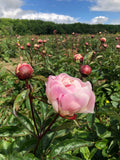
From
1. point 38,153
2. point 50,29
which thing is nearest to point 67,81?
point 38,153

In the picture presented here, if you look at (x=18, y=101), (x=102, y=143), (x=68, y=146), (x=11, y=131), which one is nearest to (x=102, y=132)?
(x=102, y=143)

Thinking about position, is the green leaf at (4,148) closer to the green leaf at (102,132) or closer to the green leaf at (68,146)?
the green leaf at (68,146)

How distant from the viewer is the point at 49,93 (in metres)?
0.64

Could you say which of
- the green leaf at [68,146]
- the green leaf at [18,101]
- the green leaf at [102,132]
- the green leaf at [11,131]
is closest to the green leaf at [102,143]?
the green leaf at [102,132]

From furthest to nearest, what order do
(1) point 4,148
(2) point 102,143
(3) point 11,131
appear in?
(2) point 102,143 < (1) point 4,148 < (3) point 11,131

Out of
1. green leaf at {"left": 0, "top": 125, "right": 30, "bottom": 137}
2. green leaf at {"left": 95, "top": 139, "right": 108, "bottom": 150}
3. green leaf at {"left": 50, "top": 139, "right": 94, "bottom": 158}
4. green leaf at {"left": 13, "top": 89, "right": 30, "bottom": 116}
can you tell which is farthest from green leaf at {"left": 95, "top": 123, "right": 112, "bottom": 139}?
green leaf at {"left": 13, "top": 89, "right": 30, "bottom": 116}

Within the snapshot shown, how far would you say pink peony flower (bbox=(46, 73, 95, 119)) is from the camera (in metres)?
0.60

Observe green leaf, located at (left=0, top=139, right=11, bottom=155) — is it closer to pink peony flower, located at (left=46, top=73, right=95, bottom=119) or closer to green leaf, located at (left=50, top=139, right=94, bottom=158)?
green leaf, located at (left=50, top=139, right=94, bottom=158)

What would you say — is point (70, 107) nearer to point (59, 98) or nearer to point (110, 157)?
point (59, 98)

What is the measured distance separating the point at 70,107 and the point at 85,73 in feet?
2.28

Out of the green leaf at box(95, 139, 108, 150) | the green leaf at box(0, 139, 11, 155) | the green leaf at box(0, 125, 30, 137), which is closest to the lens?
the green leaf at box(0, 125, 30, 137)

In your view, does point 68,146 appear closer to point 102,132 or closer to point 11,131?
point 11,131

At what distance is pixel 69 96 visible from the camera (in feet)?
1.95

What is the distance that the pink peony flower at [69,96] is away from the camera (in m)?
0.60
